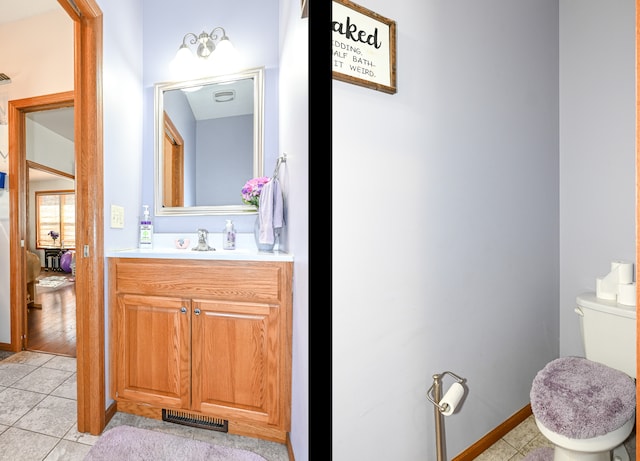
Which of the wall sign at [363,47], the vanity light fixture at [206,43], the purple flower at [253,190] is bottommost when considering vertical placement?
the purple flower at [253,190]

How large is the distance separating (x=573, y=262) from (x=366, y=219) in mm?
570

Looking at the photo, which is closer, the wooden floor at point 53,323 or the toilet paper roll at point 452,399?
the toilet paper roll at point 452,399

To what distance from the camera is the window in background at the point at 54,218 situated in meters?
3.48

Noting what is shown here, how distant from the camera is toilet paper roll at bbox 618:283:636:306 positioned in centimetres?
71

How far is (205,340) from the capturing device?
105 cm

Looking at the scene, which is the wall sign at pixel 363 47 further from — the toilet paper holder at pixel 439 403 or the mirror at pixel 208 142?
the mirror at pixel 208 142

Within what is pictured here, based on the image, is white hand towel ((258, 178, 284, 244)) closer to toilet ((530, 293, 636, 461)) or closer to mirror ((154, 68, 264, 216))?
mirror ((154, 68, 264, 216))

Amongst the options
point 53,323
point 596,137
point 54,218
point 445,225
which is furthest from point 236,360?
point 54,218

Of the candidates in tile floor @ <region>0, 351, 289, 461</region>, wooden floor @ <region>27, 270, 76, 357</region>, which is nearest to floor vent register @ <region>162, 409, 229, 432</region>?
tile floor @ <region>0, 351, 289, 461</region>

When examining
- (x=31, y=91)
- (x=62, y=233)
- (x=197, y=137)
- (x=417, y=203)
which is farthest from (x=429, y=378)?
(x=62, y=233)

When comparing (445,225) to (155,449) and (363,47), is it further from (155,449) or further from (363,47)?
(155,449)

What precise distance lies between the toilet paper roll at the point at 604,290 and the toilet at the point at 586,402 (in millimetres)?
12

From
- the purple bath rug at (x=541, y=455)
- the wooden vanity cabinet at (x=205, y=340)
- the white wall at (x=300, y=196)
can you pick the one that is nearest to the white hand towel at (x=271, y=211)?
the white wall at (x=300, y=196)

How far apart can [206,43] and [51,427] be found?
165 cm
